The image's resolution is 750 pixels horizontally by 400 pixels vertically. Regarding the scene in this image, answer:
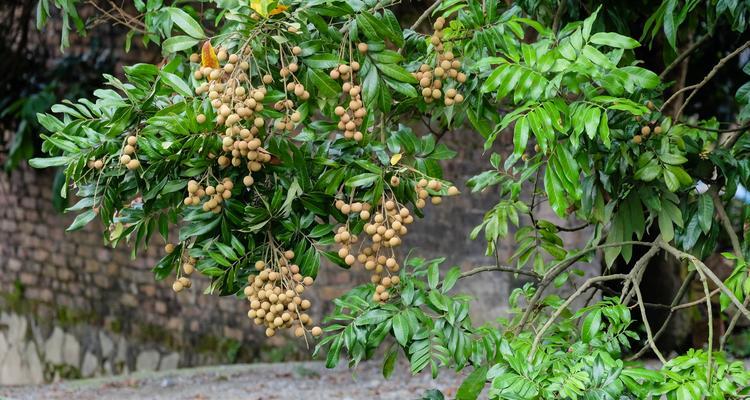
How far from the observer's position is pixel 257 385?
19.7 feet

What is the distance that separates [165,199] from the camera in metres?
2.19

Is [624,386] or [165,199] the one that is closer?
[624,386]

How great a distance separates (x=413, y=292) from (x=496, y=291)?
153 inches

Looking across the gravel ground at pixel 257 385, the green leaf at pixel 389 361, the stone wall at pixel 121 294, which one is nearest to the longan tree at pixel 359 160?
the green leaf at pixel 389 361

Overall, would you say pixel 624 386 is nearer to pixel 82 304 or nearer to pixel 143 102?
pixel 143 102

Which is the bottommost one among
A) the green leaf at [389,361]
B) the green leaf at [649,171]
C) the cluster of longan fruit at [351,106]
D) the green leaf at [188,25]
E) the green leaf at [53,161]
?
the green leaf at [389,361]

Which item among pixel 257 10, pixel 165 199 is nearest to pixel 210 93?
pixel 257 10

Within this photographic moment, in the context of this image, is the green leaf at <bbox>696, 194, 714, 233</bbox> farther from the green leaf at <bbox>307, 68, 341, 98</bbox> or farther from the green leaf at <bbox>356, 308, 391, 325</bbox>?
the green leaf at <bbox>307, 68, 341, 98</bbox>

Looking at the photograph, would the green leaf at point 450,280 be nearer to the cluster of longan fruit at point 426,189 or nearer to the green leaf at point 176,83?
the cluster of longan fruit at point 426,189

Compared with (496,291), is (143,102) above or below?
above

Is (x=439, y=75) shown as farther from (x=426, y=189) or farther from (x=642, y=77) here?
(x=642, y=77)

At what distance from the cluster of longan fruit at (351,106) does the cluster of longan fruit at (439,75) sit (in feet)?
0.55

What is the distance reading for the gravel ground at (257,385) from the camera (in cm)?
564

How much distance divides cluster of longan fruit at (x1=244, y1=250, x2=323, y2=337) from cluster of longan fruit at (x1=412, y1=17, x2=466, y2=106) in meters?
0.47
